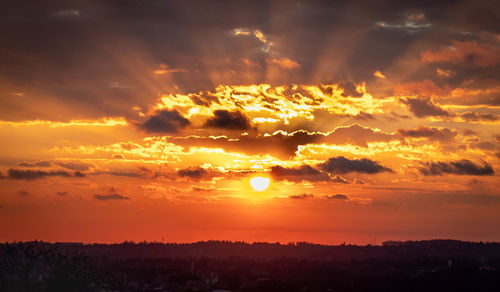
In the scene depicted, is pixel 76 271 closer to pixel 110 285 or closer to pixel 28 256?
pixel 28 256

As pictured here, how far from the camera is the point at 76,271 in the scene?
398ft

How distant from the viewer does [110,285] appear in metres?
149

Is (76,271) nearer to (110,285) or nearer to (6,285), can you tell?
(6,285)

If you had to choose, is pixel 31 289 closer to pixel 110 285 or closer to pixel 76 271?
pixel 76 271

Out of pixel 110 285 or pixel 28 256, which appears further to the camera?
pixel 110 285

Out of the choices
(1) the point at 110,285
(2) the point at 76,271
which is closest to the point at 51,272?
(2) the point at 76,271

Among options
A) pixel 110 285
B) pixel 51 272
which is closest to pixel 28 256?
pixel 51 272

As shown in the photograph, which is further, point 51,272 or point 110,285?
point 110,285

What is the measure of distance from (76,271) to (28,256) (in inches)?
399

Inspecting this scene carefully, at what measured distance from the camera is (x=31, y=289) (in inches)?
4592

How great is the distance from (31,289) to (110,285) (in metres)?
33.7

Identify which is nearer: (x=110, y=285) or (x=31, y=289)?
(x=31, y=289)

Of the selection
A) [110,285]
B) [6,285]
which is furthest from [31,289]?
[110,285]

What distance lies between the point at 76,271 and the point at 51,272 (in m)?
5.14
